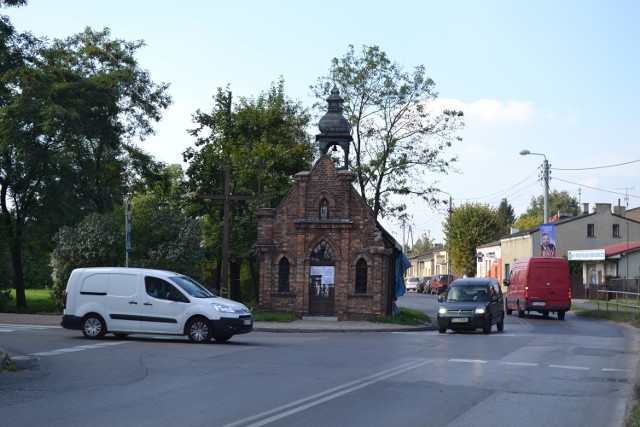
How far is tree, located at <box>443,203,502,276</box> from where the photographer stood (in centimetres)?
9200

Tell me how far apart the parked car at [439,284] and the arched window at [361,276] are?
40.0 m

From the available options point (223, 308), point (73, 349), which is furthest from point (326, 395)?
point (223, 308)

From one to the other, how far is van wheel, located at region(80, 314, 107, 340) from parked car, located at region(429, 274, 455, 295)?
2102 inches

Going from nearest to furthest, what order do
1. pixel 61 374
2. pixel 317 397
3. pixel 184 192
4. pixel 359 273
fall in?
pixel 317 397 → pixel 61 374 → pixel 359 273 → pixel 184 192

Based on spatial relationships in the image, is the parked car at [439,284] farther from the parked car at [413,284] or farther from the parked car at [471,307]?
the parked car at [471,307]

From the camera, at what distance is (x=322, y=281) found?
32562 millimetres

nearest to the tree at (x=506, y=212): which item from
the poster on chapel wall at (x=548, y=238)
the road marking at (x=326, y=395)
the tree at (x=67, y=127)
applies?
the poster on chapel wall at (x=548, y=238)

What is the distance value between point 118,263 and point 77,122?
667 centimetres

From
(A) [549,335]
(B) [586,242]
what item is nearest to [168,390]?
(A) [549,335]

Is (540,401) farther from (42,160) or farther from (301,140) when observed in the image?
(301,140)

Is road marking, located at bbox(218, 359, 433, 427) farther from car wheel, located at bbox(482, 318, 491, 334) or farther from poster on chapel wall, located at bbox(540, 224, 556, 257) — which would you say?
poster on chapel wall, located at bbox(540, 224, 556, 257)

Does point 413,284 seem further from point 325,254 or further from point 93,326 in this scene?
point 93,326

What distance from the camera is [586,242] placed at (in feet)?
225

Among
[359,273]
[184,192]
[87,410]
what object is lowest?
[87,410]
